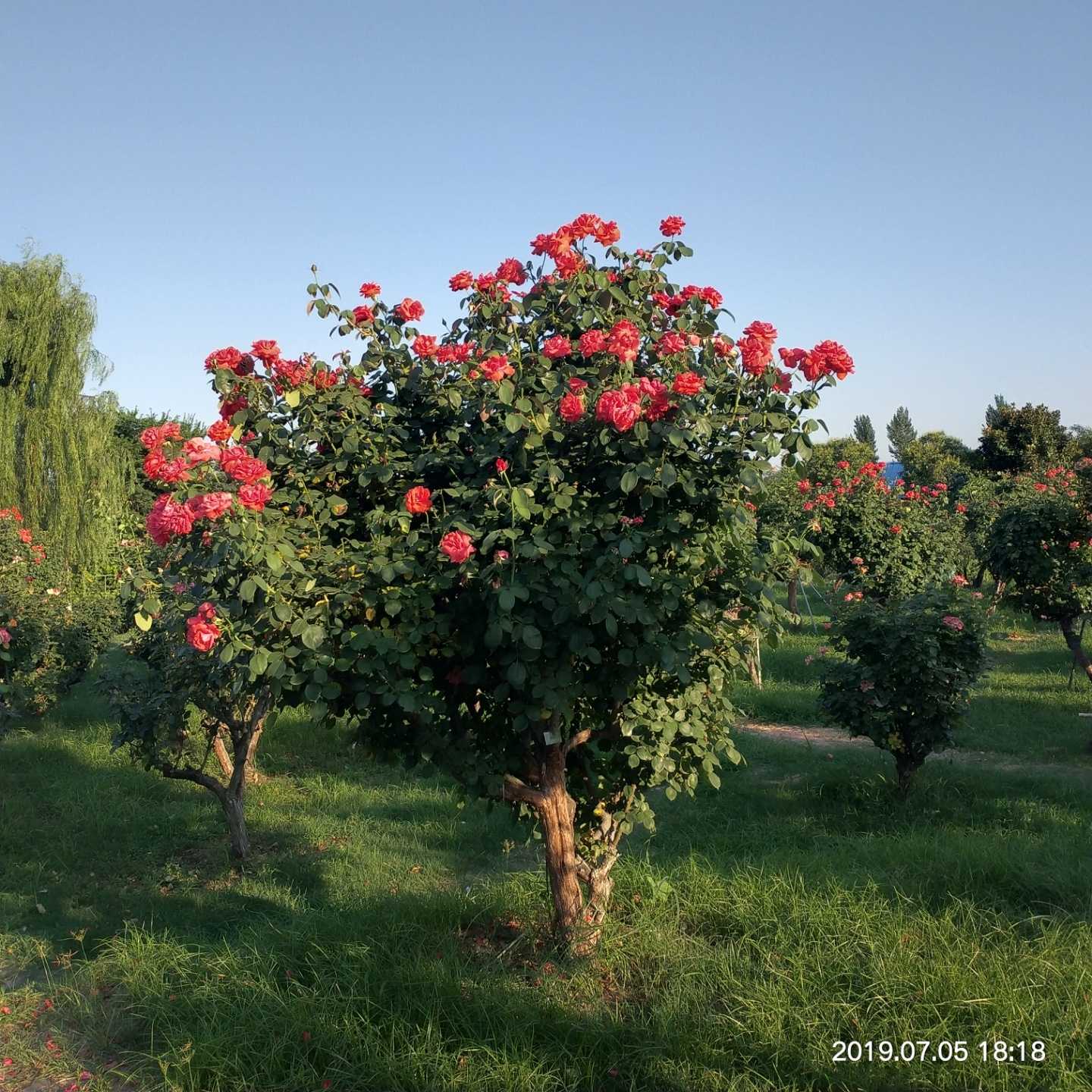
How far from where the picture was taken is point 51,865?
6.56 meters

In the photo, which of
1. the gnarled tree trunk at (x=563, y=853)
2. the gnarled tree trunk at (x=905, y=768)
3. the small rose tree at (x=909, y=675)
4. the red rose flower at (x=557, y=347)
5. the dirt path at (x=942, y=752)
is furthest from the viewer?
the dirt path at (x=942, y=752)

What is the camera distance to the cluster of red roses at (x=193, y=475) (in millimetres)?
2646

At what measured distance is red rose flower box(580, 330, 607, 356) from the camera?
3.10 m

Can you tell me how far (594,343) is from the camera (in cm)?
311

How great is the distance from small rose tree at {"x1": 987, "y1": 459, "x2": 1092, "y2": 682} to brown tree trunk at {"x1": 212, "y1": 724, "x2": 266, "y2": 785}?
7.78 metres

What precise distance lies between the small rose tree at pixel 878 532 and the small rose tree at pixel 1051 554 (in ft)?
10.00

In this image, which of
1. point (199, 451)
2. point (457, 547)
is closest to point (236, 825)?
point (199, 451)

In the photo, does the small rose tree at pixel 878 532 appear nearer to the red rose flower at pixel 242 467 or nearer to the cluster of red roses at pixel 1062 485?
the cluster of red roses at pixel 1062 485

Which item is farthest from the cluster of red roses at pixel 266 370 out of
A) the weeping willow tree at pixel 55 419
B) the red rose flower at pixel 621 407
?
the weeping willow tree at pixel 55 419

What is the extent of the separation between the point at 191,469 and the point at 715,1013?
2496 mm

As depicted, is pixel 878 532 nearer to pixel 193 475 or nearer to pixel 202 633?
pixel 193 475

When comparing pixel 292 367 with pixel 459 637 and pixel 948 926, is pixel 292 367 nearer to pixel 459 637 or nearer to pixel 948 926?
pixel 459 637

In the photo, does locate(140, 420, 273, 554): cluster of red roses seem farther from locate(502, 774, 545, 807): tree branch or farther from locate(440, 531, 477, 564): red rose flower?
locate(502, 774, 545, 807): tree branch

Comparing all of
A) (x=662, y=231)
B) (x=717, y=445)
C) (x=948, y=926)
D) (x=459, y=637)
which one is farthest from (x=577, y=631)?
(x=948, y=926)
